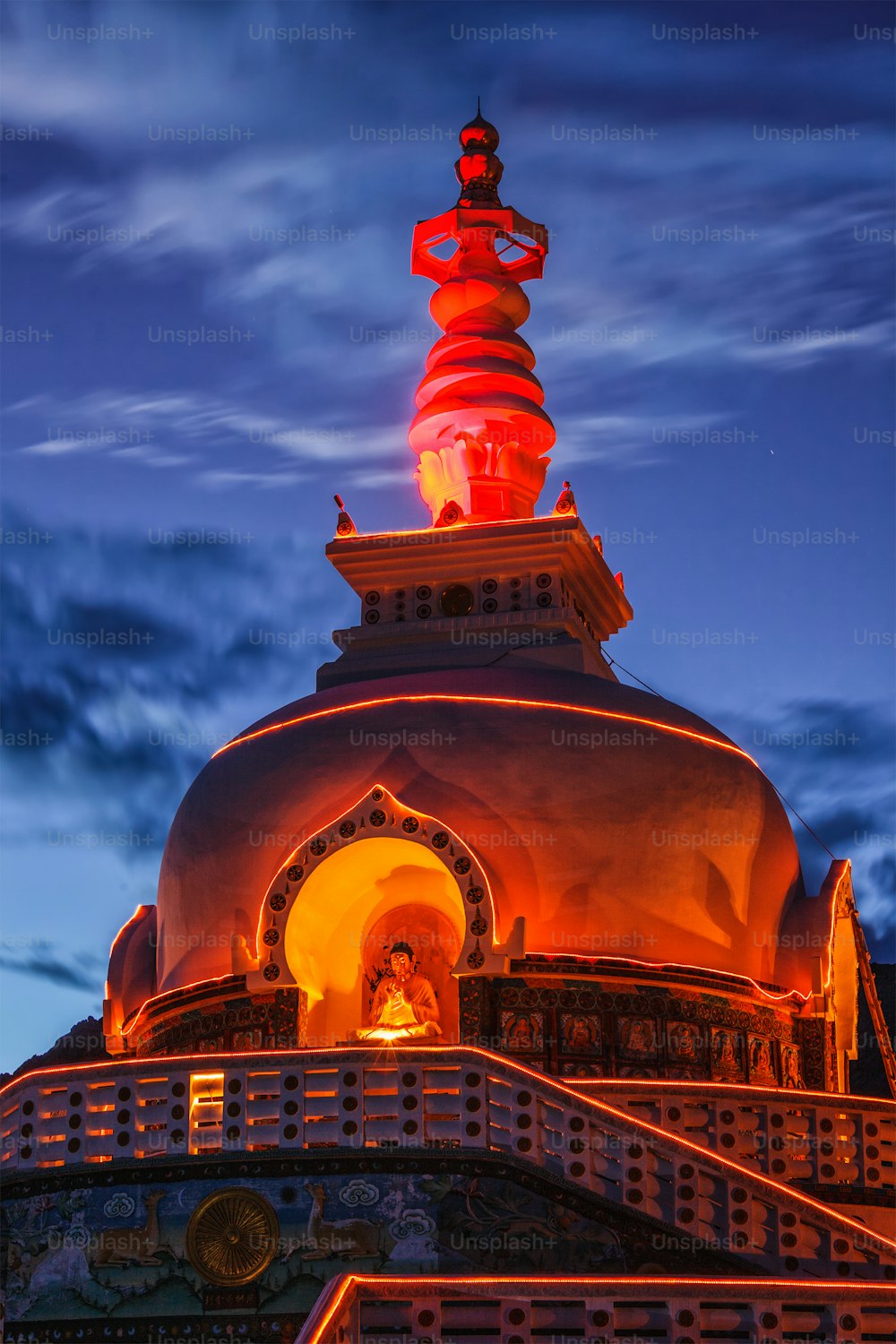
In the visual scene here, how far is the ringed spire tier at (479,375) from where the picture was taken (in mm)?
37688

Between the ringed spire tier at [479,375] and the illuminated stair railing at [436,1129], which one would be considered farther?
the ringed spire tier at [479,375]

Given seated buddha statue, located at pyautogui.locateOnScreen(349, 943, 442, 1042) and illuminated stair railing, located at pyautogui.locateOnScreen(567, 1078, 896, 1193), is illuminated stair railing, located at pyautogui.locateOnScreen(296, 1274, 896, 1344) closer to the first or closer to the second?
illuminated stair railing, located at pyautogui.locateOnScreen(567, 1078, 896, 1193)

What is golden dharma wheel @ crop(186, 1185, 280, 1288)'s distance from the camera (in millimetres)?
21641

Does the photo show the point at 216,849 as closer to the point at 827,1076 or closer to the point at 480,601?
the point at 480,601

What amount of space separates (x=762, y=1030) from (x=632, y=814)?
3684 mm

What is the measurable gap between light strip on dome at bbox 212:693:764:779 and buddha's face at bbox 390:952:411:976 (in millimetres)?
4467

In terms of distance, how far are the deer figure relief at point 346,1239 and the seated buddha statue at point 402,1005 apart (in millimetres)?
5579

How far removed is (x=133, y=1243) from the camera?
72.4 feet

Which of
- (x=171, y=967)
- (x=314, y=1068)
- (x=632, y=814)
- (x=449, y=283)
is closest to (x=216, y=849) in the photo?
(x=171, y=967)

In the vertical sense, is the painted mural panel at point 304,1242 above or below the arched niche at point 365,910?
below

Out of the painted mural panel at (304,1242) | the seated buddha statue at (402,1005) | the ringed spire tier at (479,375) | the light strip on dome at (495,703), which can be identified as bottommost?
the painted mural panel at (304,1242)

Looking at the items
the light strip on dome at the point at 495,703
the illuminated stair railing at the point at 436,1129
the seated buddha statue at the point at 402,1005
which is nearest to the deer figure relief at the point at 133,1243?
the illuminated stair railing at the point at 436,1129

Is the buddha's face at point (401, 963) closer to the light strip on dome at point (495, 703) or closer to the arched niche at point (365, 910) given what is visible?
the arched niche at point (365, 910)

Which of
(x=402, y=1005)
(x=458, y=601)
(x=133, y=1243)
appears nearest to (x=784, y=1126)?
(x=402, y=1005)
